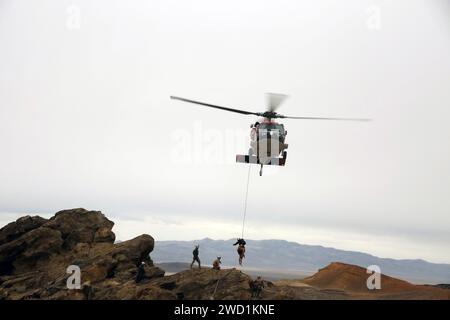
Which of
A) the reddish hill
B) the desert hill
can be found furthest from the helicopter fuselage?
the reddish hill

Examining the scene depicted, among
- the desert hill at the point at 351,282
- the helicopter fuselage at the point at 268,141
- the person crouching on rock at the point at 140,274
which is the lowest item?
the desert hill at the point at 351,282

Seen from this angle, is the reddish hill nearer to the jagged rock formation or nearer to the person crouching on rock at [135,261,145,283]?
the person crouching on rock at [135,261,145,283]

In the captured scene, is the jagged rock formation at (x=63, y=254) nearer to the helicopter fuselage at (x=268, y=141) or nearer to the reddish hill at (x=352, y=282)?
the helicopter fuselage at (x=268, y=141)

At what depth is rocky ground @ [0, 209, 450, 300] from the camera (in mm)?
26250

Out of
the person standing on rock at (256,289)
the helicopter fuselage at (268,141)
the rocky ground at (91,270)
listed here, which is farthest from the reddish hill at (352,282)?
the helicopter fuselage at (268,141)

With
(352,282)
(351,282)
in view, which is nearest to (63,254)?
(351,282)

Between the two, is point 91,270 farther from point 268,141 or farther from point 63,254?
point 268,141

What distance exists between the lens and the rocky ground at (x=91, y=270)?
2625 cm

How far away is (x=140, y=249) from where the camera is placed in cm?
3153
